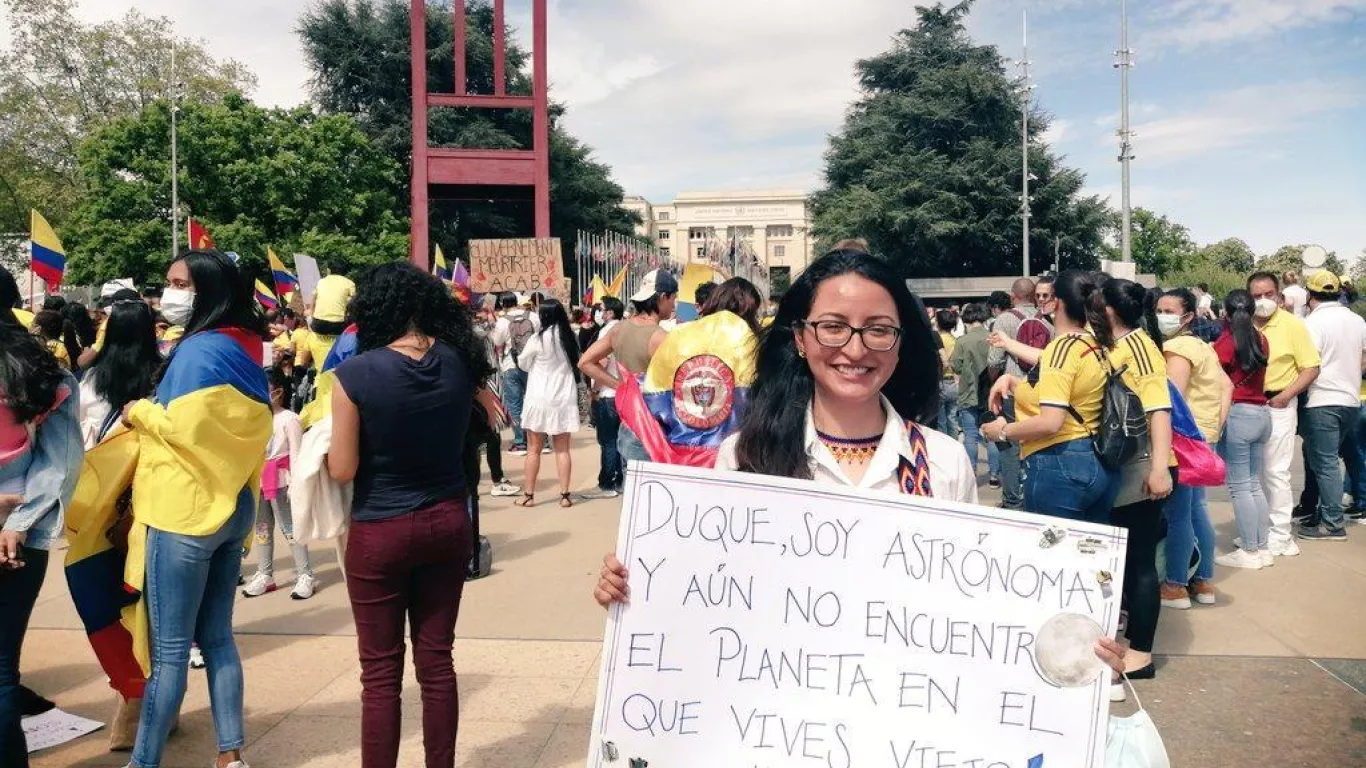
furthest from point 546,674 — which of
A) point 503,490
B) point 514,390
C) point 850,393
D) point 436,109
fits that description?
point 436,109

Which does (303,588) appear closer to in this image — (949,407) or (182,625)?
(182,625)

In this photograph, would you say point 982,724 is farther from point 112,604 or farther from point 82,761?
point 82,761

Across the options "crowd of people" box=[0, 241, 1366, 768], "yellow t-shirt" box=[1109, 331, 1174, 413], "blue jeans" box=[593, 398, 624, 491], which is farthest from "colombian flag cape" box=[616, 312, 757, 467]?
"blue jeans" box=[593, 398, 624, 491]

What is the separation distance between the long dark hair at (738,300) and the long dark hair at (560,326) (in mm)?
3930

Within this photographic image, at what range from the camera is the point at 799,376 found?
2.17 metres

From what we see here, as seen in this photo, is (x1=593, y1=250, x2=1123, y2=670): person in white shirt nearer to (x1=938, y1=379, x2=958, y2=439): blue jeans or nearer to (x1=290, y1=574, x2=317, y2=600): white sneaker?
(x1=290, y1=574, x2=317, y2=600): white sneaker

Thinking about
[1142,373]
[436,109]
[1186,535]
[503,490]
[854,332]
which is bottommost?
[503,490]

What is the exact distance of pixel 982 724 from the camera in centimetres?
173

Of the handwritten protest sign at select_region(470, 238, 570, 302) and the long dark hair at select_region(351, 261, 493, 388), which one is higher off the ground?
the handwritten protest sign at select_region(470, 238, 570, 302)

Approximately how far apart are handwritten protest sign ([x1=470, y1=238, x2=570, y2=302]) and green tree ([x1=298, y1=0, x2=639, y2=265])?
82.7ft

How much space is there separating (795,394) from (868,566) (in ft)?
1.62

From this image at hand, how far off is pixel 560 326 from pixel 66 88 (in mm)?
37266

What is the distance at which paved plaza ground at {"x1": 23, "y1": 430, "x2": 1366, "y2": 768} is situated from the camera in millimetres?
3689

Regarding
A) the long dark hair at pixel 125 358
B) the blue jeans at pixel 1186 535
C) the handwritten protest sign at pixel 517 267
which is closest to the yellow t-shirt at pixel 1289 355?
the blue jeans at pixel 1186 535
